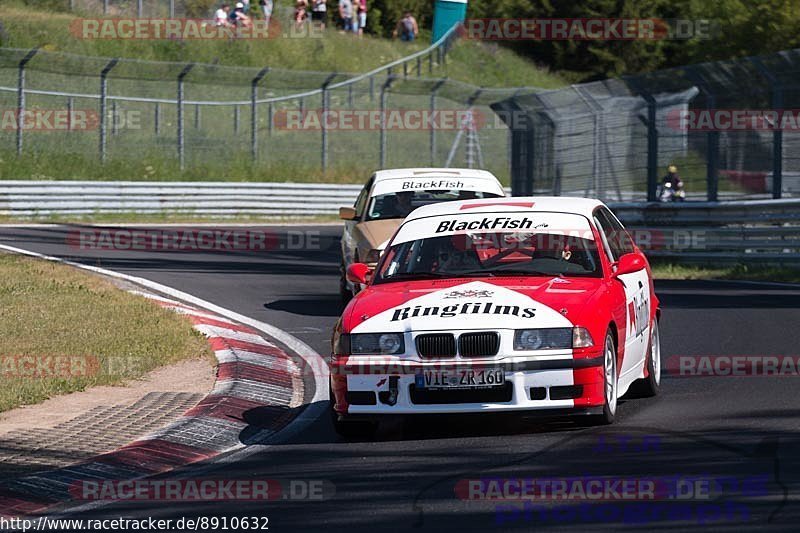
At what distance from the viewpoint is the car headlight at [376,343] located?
867 cm

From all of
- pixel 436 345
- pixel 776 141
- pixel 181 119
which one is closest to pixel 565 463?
pixel 436 345

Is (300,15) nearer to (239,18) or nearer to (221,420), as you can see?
(239,18)

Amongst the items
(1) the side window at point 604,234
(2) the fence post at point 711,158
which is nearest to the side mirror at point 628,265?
(1) the side window at point 604,234

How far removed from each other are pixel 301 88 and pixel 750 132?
17445mm

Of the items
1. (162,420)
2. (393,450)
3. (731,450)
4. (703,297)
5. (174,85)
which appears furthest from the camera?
(174,85)

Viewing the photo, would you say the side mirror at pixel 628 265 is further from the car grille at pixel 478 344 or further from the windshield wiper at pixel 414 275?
the car grille at pixel 478 344

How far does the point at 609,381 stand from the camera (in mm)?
8867

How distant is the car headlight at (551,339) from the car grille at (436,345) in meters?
0.38

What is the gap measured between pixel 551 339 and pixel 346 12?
47060 mm

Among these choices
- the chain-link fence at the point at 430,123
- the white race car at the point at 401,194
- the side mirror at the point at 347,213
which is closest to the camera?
the side mirror at the point at 347,213

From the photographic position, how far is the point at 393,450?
8.52 metres

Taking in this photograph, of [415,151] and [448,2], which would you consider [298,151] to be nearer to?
[415,151]

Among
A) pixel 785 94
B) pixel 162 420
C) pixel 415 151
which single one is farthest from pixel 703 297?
pixel 415 151

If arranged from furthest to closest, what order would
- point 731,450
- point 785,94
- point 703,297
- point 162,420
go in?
point 785,94 < point 703,297 < point 162,420 < point 731,450
